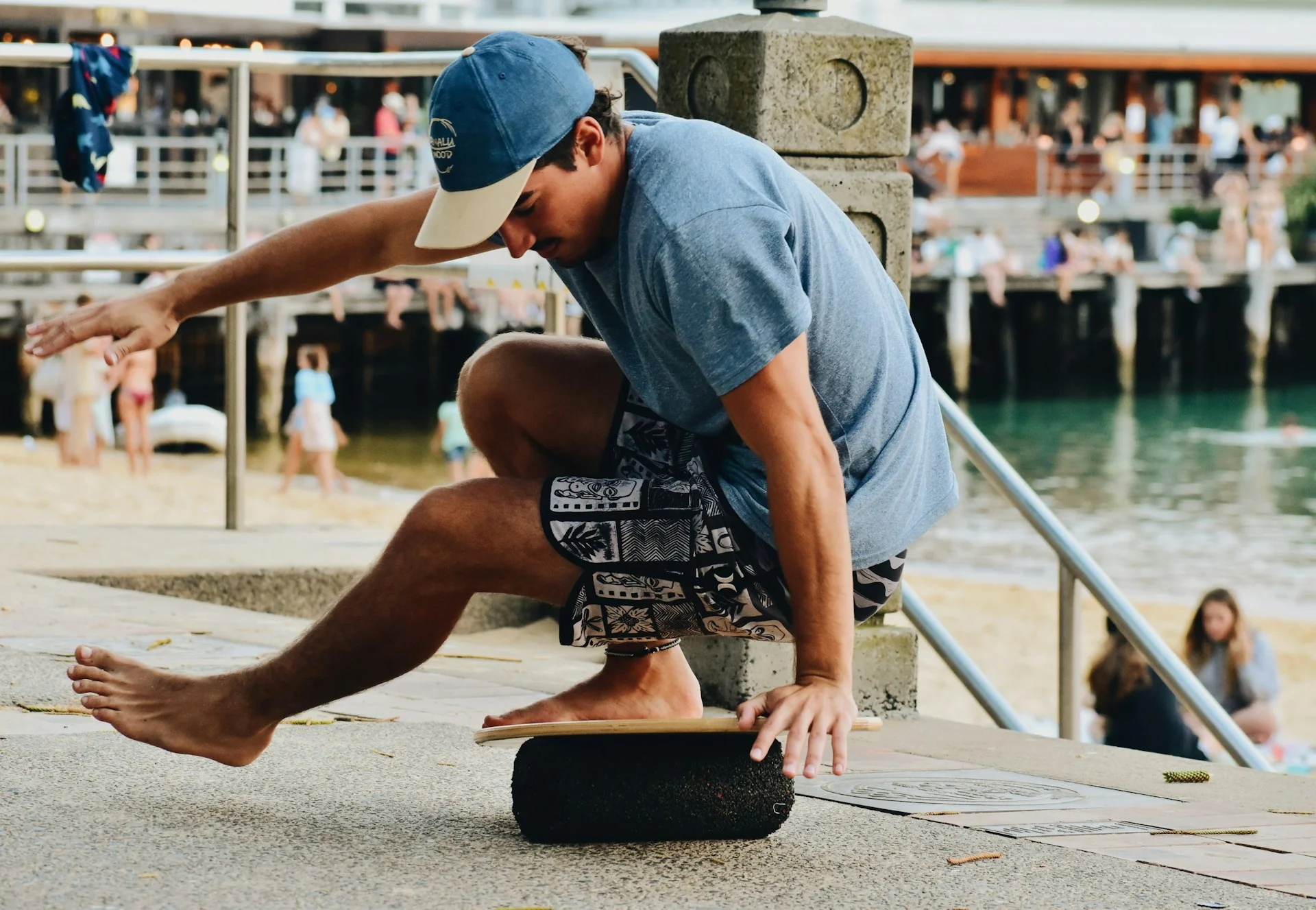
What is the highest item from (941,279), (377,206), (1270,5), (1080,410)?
(1270,5)

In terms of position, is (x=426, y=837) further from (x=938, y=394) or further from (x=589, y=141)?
(x=938, y=394)

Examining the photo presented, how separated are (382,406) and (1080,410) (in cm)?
1328


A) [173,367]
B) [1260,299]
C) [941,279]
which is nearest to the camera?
[173,367]

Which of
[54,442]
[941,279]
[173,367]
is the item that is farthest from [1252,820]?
[941,279]

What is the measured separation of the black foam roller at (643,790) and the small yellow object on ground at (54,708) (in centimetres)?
108

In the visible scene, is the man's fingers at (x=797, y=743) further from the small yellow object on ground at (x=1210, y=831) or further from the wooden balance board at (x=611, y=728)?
the small yellow object on ground at (x=1210, y=831)

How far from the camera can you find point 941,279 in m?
38.3

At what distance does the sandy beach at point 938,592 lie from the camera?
13.0 metres

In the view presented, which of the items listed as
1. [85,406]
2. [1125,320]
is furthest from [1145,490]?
[85,406]

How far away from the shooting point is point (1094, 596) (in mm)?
4500

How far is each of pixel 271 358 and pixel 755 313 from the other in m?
28.4

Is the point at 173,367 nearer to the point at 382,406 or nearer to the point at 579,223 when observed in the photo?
the point at 382,406

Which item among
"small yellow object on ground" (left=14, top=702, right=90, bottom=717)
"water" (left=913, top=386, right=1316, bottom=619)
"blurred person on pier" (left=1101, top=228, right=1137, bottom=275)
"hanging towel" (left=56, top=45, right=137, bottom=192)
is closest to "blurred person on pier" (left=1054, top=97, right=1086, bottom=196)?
"blurred person on pier" (left=1101, top=228, right=1137, bottom=275)

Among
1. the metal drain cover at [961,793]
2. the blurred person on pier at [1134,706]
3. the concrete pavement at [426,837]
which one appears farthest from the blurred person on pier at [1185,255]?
the metal drain cover at [961,793]
